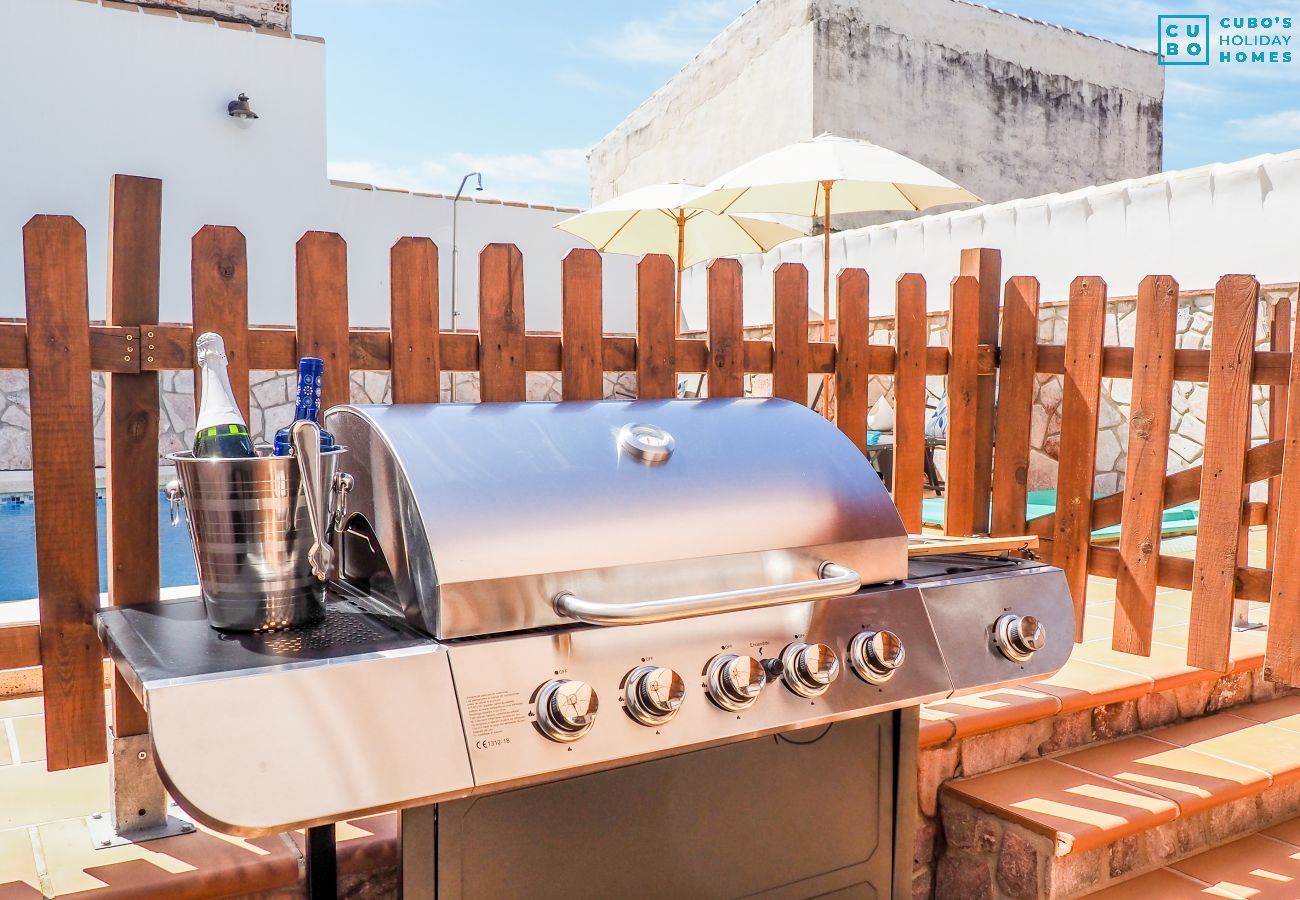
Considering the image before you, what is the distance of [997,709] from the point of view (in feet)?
8.25

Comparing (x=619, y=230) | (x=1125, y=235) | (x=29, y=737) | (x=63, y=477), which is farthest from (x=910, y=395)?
(x=1125, y=235)

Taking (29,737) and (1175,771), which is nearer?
(29,737)

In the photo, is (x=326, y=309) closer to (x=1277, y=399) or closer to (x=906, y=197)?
(x=1277, y=399)

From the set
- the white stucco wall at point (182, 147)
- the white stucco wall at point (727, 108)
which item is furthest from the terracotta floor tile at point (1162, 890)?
the white stucco wall at point (182, 147)

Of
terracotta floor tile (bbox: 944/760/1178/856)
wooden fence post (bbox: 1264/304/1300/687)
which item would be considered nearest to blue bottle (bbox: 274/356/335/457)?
terracotta floor tile (bbox: 944/760/1178/856)

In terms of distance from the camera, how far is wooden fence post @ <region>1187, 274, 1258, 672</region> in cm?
270

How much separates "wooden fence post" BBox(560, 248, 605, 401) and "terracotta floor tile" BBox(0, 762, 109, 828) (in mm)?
1319

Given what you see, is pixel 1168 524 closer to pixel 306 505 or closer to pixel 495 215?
pixel 306 505

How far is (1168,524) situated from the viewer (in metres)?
5.66

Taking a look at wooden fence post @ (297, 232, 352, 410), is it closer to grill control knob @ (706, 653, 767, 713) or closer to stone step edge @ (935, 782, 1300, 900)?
grill control knob @ (706, 653, 767, 713)

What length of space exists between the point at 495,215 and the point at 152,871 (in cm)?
1161

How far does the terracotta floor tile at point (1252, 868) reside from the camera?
245 cm

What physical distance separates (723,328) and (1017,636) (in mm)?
1099

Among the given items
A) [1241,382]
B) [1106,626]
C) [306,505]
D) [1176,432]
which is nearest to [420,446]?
[306,505]
